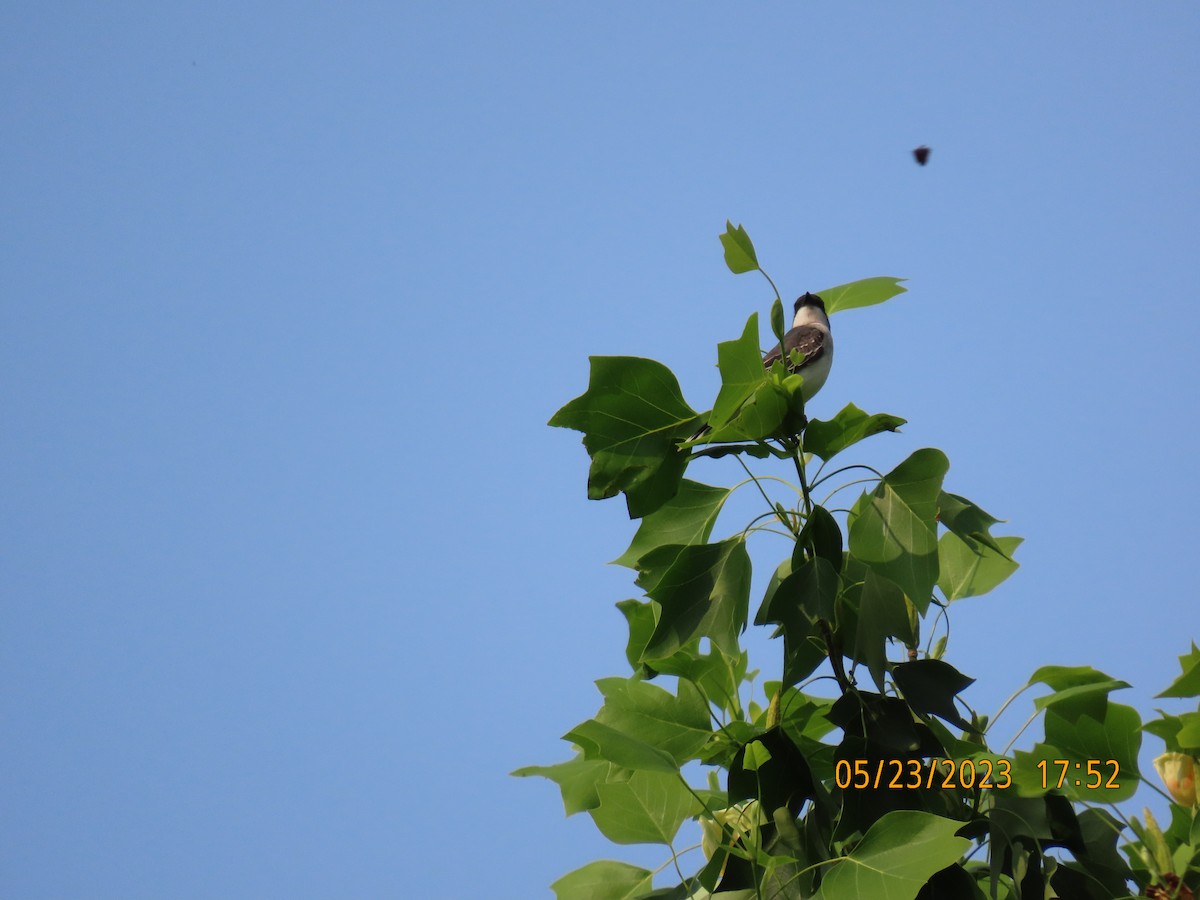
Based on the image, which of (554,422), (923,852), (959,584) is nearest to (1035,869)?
(923,852)

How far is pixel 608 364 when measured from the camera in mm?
1812

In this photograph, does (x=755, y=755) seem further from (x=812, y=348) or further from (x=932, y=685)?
(x=812, y=348)

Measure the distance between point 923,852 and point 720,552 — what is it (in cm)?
58

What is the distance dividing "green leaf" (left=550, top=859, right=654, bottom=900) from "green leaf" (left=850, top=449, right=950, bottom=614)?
2.43ft

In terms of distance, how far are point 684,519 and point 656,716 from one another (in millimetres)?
372

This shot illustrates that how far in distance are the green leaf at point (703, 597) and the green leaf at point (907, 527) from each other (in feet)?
0.69

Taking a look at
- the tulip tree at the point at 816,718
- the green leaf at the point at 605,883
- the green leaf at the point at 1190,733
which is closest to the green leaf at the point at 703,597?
the tulip tree at the point at 816,718

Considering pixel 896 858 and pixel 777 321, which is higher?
pixel 777 321

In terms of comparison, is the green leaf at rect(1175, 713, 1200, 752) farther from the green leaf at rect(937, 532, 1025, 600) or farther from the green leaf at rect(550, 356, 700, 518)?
the green leaf at rect(550, 356, 700, 518)

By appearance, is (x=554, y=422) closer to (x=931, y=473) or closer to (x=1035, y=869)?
(x=931, y=473)

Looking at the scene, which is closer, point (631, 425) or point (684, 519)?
point (631, 425)

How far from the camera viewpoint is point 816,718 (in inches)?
79.5

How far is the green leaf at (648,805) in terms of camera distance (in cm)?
192

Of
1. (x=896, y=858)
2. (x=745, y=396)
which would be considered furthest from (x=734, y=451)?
(x=896, y=858)
